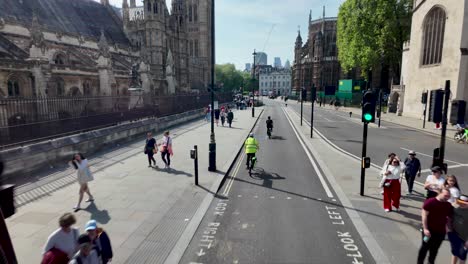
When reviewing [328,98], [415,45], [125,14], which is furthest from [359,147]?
[328,98]

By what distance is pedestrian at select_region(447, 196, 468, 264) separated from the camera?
477 centimetres

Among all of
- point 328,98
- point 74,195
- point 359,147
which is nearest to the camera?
point 74,195

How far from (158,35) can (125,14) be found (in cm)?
772

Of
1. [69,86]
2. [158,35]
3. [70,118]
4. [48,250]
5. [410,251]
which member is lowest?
[410,251]

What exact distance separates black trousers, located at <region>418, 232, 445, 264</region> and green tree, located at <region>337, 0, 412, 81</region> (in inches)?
1586

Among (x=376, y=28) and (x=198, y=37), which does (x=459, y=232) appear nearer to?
(x=376, y=28)

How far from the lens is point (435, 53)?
3075 cm

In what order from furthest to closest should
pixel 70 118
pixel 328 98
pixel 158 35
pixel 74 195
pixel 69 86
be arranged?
pixel 328 98 < pixel 158 35 < pixel 69 86 < pixel 70 118 < pixel 74 195

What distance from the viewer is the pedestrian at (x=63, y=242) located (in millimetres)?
4102

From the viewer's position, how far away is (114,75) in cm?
3478

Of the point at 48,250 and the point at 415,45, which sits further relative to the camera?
the point at 415,45

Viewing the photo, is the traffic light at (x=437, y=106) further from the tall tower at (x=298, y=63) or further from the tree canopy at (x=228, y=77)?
the tree canopy at (x=228, y=77)

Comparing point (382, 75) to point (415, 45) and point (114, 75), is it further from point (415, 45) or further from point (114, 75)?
point (114, 75)

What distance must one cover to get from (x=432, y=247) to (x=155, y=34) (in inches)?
2245
